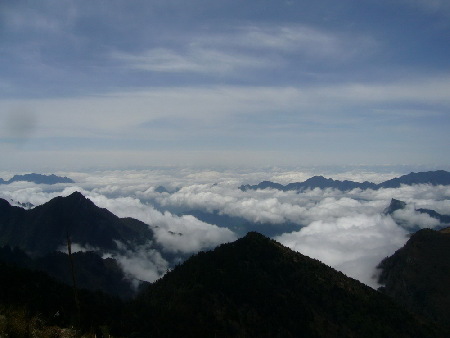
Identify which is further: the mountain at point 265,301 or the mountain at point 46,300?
the mountain at point 265,301

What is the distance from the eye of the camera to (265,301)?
163m

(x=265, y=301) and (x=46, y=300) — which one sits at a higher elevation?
(x=46, y=300)

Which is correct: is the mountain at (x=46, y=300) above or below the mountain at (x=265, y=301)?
above

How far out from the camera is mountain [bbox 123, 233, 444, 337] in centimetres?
13925

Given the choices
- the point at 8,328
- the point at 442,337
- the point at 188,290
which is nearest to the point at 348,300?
the point at 442,337

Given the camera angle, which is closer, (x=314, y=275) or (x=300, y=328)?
(x=300, y=328)

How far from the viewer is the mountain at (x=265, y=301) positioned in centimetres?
13925

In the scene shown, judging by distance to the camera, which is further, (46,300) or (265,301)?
(265,301)

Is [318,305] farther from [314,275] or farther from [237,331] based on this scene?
[237,331]

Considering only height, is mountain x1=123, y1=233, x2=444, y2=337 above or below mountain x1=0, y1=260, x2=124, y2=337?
below

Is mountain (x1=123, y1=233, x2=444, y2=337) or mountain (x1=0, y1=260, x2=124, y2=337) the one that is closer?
mountain (x1=0, y1=260, x2=124, y2=337)

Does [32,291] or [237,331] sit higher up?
[32,291]

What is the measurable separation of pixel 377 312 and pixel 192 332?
366 feet

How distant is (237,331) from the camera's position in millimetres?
138750
